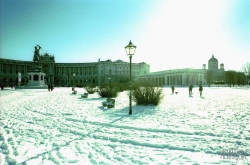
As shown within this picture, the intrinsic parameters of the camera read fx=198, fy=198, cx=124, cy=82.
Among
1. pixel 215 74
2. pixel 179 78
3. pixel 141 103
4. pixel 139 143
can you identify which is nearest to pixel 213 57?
pixel 215 74

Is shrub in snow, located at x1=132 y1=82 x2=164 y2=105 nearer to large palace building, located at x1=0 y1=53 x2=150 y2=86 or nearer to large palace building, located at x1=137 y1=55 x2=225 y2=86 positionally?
large palace building, located at x1=137 y1=55 x2=225 y2=86

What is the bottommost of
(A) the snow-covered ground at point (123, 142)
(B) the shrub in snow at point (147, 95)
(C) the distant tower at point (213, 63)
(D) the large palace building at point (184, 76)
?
(A) the snow-covered ground at point (123, 142)

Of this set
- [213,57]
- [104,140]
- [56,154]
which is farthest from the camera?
[213,57]

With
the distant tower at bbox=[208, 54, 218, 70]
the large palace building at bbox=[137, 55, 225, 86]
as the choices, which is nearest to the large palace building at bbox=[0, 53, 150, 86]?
the large palace building at bbox=[137, 55, 225, 86]

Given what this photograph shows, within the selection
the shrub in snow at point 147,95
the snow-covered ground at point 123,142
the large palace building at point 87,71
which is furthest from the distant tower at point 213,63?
the snow-covered ground at point 123,142

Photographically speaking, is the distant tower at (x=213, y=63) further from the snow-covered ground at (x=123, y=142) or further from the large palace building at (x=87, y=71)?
the snow-covered ground at (x=123, y=142)

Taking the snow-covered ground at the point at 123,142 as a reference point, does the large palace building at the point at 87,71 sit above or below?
above

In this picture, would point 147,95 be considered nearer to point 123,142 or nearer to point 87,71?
point 123,142

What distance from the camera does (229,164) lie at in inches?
158

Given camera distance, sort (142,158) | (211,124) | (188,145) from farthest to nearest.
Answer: (211,124)
(188,145)
(142,158)

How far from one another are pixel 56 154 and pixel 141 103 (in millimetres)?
9581

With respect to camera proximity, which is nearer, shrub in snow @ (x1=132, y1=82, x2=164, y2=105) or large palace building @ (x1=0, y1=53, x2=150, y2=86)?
shrub in snow @ (x1=132, y1=82, x2=164, y2=105)

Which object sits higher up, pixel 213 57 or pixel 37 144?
pixel 213 57

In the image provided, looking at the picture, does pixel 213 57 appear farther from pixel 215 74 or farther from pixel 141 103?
pixel 141 103
